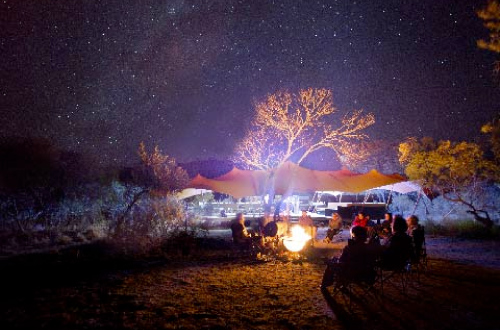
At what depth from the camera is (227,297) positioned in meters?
6.14

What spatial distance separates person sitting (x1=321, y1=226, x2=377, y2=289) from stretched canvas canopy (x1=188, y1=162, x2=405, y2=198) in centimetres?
468

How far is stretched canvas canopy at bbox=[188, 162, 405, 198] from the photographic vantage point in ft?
35.8

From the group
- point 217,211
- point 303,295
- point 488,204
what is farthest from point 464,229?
point 217,211

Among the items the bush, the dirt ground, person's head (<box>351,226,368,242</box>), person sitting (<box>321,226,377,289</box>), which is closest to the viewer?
the dirt ground

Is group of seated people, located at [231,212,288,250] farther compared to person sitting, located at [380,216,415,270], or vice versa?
group of seated people, located at [231,212,288,250]

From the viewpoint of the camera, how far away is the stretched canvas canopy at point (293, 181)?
10.9 metres

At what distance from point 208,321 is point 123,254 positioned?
563cm

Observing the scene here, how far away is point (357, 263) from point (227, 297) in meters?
2.03

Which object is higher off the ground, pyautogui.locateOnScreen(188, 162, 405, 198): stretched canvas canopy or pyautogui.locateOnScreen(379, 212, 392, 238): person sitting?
pyautogui.locateOnScreen(188, 162, 405, 198): stretched canvas canopy

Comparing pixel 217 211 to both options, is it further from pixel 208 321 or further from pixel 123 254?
pixel 208 321

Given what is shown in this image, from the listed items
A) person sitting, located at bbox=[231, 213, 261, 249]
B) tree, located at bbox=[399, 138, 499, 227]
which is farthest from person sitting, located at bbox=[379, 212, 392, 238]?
tree, located at bbox=[399, 138, 499, 227]

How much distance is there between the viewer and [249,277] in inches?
301

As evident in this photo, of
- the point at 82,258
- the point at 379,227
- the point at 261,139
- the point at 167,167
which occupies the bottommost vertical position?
the point at 82,258

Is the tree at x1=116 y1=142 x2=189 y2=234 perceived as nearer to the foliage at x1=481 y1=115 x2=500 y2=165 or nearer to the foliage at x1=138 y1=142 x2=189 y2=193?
the foliage at x1=138 y1=142 x2=189 y2=193
